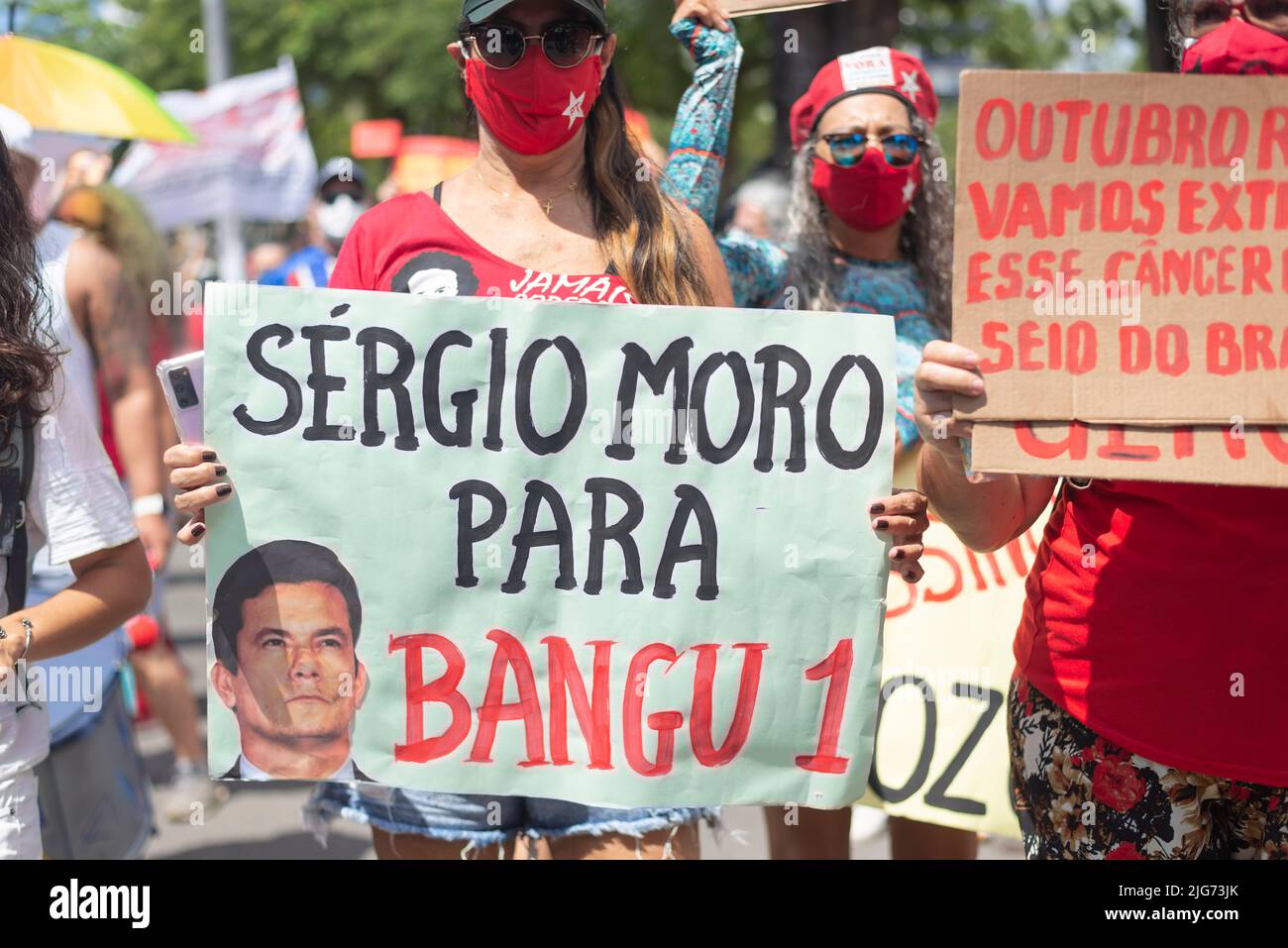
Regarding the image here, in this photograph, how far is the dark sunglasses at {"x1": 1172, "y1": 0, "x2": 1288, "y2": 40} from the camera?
2404mm

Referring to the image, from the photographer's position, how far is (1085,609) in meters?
2.44

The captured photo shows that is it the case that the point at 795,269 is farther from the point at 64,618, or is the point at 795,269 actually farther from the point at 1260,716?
the point at 64,618

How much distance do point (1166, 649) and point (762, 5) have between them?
1.50m

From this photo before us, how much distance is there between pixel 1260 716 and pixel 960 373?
73 centimetres

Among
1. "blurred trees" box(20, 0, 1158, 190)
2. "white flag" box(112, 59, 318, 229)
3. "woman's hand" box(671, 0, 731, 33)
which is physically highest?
"blurred trees" box(20, 0, 1158, 190)

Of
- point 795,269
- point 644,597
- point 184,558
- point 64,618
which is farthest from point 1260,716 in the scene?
point 184,558

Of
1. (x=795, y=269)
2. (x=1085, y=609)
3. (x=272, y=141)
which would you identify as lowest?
(x=1085, y=609)

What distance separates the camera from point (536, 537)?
257 centimetres

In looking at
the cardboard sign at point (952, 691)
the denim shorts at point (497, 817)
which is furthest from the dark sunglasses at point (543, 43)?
the cardboard sign at point (952, 691)

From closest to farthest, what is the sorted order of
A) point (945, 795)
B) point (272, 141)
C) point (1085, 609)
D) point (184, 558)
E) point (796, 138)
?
point (1085, 609), point (945, 795), point (796, 138), point (272, 141), point (184, 558)

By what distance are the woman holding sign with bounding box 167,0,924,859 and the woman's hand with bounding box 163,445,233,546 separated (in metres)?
0.43

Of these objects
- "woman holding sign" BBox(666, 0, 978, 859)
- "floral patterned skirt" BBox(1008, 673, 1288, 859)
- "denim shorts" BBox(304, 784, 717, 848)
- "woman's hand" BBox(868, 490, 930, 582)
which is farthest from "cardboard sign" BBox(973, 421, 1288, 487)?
"woman holding sign" BBox(666, 0, 978, 859)

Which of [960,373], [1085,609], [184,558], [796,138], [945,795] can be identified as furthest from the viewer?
[184,558]

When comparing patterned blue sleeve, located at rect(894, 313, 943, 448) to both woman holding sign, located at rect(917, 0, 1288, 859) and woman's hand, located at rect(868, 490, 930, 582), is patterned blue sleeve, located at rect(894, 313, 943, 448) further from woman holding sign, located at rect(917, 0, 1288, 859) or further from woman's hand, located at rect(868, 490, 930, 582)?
A: woman holding sign, located at rect(917, 0, 1288, 859)
